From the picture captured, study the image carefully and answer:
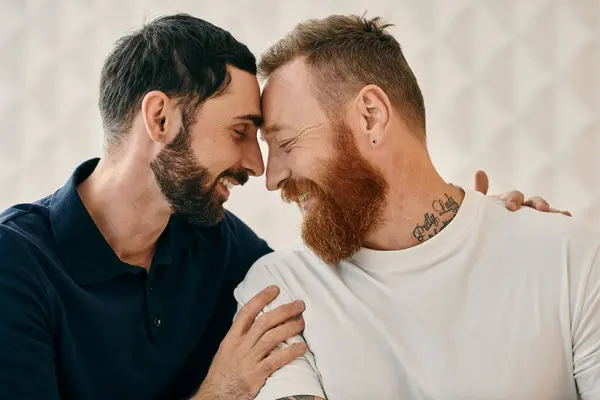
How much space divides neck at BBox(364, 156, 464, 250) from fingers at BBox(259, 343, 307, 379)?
349mm

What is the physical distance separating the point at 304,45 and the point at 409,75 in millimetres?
285

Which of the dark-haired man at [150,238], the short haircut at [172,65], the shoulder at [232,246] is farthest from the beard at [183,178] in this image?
the shoulder at [232,246]

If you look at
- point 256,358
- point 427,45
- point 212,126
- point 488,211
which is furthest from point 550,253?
point 427,45

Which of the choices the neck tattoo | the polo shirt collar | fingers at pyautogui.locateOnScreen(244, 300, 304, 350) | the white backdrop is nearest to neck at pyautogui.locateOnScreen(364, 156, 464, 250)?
the neck tattoo

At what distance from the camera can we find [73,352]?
1596mm

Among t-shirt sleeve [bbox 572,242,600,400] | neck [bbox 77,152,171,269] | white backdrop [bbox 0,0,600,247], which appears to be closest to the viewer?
t-shirt sleeve [bbox 572,242,600,400]

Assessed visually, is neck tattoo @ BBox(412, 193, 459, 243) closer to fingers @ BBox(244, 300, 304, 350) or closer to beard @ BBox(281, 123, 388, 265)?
beard @ BBox(281, 123, 388, 265)

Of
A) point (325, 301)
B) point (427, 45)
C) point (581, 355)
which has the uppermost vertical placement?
point (427, 45)

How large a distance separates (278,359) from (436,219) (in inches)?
20.1

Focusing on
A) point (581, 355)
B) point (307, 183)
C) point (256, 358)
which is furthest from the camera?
point (307, 183)

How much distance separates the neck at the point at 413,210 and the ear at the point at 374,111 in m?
0.11

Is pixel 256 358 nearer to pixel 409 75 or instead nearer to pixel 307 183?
pixel 307 183

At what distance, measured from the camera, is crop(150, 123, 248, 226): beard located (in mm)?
1723

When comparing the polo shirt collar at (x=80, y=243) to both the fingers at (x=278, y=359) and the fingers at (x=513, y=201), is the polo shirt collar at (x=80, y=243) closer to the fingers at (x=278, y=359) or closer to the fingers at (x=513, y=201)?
the fingers at (x=278, y=359)
